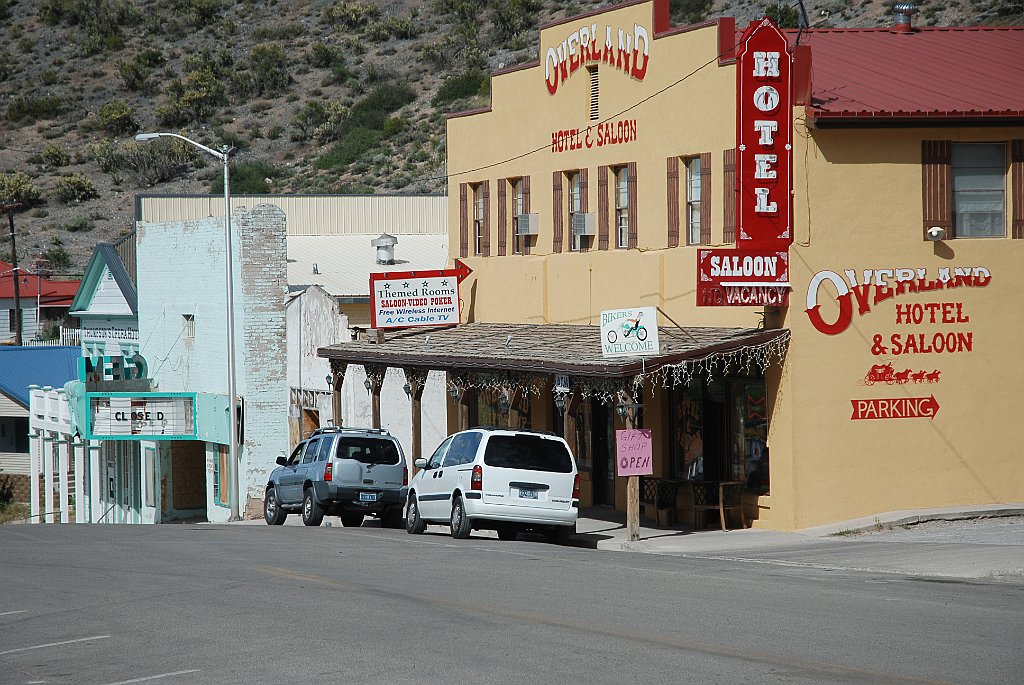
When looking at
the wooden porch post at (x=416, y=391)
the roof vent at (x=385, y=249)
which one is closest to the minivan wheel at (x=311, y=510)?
the wooden porch post at (x=416, y=391)

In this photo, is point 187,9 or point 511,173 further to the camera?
point 187,9

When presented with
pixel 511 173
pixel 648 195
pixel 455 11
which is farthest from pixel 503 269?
pixel 455 11

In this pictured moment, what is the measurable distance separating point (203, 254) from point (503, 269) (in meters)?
12.6

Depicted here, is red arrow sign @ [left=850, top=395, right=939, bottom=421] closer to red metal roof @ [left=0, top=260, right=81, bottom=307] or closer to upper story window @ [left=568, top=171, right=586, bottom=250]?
upper story window @ [left=568, top=171, right=586, bottom=250]

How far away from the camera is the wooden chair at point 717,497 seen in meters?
24.8

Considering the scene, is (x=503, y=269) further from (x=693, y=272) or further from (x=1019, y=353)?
(x=1019, y=353)

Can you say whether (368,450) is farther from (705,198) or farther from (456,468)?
(705,198)

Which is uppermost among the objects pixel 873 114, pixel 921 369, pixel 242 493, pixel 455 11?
pixel 455 11

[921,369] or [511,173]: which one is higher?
[511,173]

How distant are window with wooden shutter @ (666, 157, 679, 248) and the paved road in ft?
27.0

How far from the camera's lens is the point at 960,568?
17.7m

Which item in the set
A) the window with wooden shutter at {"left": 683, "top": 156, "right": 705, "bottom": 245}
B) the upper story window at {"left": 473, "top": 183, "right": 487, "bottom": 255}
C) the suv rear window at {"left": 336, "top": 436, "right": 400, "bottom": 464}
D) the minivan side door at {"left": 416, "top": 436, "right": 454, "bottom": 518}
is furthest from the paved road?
the upper story window at {"left": 473, "top": 183, "right": 487, "bottom": 255}

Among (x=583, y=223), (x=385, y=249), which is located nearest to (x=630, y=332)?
(x=583, y=223)

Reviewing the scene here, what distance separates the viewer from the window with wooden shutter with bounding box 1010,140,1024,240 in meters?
24.1
